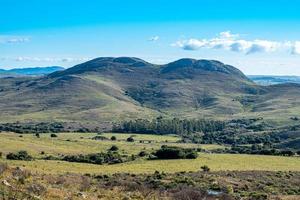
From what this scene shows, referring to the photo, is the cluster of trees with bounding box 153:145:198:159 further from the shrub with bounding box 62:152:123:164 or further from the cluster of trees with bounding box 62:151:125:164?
the shrub with bounding box 62:152:123:164

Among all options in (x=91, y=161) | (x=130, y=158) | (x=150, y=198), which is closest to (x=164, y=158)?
(x=130, y=158)

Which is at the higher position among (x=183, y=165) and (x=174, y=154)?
(x=174, y=154)

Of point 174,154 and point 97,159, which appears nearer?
point 97,159

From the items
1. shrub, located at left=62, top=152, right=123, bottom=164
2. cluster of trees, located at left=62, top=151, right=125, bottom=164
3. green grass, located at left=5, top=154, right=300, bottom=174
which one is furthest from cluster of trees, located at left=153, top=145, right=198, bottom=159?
shrub, located at left=62, top=152, right=123, bottom=164

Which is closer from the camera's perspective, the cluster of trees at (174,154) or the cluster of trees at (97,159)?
the cluster of trees at (97,159)

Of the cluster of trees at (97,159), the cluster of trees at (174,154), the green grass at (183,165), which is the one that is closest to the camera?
the green grass at (183,165)

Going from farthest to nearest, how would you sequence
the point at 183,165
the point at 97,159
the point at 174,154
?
the point at 174,154 → the point at 97,159 → the point at 183,165

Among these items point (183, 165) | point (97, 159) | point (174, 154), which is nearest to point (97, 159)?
point (97, 159)

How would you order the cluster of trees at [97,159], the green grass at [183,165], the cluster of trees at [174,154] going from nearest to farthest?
the green grass at [183,165] < the cluster of trees at [97,159] < the cluster of trees at [174,154]

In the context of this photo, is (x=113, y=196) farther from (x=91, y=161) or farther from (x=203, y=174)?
(x=91, y=161)

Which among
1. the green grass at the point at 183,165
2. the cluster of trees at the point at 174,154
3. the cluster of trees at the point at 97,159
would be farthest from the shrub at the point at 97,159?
the cluster of trees at the point at 174,154

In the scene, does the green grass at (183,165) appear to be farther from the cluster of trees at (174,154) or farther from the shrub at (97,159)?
the shrub at (97,159)

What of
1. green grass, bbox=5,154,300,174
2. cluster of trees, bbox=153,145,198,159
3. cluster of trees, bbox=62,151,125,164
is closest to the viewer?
green grass, bbox=5,154,300,174

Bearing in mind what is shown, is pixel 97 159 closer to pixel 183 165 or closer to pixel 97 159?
pixel 97 159
